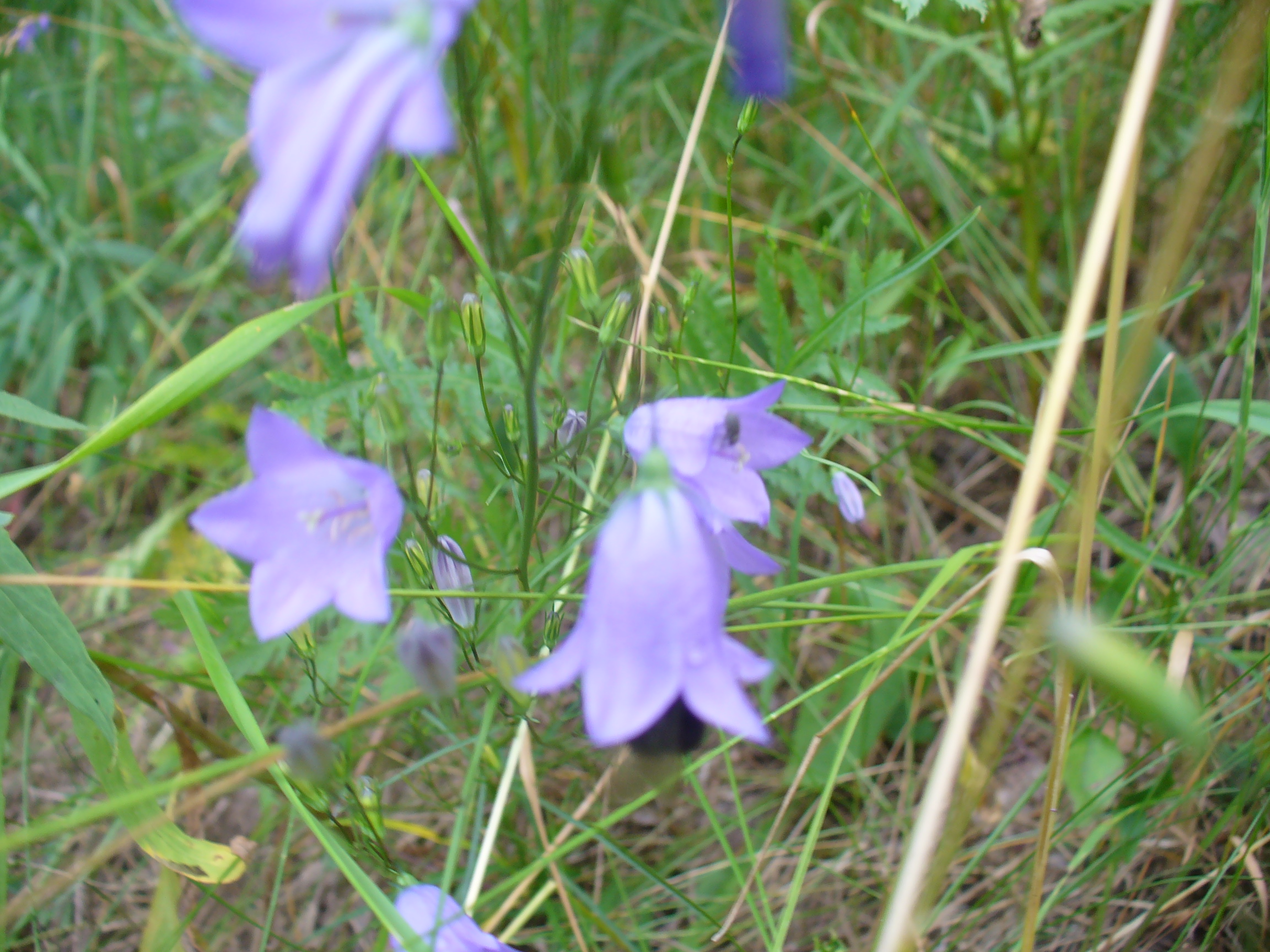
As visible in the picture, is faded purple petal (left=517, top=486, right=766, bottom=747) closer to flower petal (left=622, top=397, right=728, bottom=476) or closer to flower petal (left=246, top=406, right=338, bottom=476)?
flower petal (left=622, top=397, right=728, bottom=476)

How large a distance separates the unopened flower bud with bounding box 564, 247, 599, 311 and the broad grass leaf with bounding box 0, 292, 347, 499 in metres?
0.42

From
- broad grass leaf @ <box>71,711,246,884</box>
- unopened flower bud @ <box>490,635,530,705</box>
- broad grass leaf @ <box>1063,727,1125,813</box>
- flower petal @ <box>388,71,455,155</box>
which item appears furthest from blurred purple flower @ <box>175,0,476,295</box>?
broad grass leaf @ <box>1063,727,1125,813</box>

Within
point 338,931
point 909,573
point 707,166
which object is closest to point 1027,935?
point 909,573

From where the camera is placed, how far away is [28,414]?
139 centimetres

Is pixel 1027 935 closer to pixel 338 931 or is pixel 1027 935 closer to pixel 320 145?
pixel 320 145

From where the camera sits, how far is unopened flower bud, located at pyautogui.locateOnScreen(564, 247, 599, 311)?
4.54ft

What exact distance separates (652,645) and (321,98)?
1.93 feet

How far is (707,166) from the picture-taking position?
265 cm

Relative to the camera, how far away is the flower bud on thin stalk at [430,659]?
1.03 meters

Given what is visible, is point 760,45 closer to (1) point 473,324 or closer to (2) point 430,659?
(1) point 473,324

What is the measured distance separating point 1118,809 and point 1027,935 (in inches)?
25.0

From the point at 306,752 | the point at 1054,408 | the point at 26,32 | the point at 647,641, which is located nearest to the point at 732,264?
the point at 1054,408

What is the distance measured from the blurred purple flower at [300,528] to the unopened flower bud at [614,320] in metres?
0.43

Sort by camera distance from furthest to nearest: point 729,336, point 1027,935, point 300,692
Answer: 1. point 729,336
2. point 300,692
3. point 1027,935
